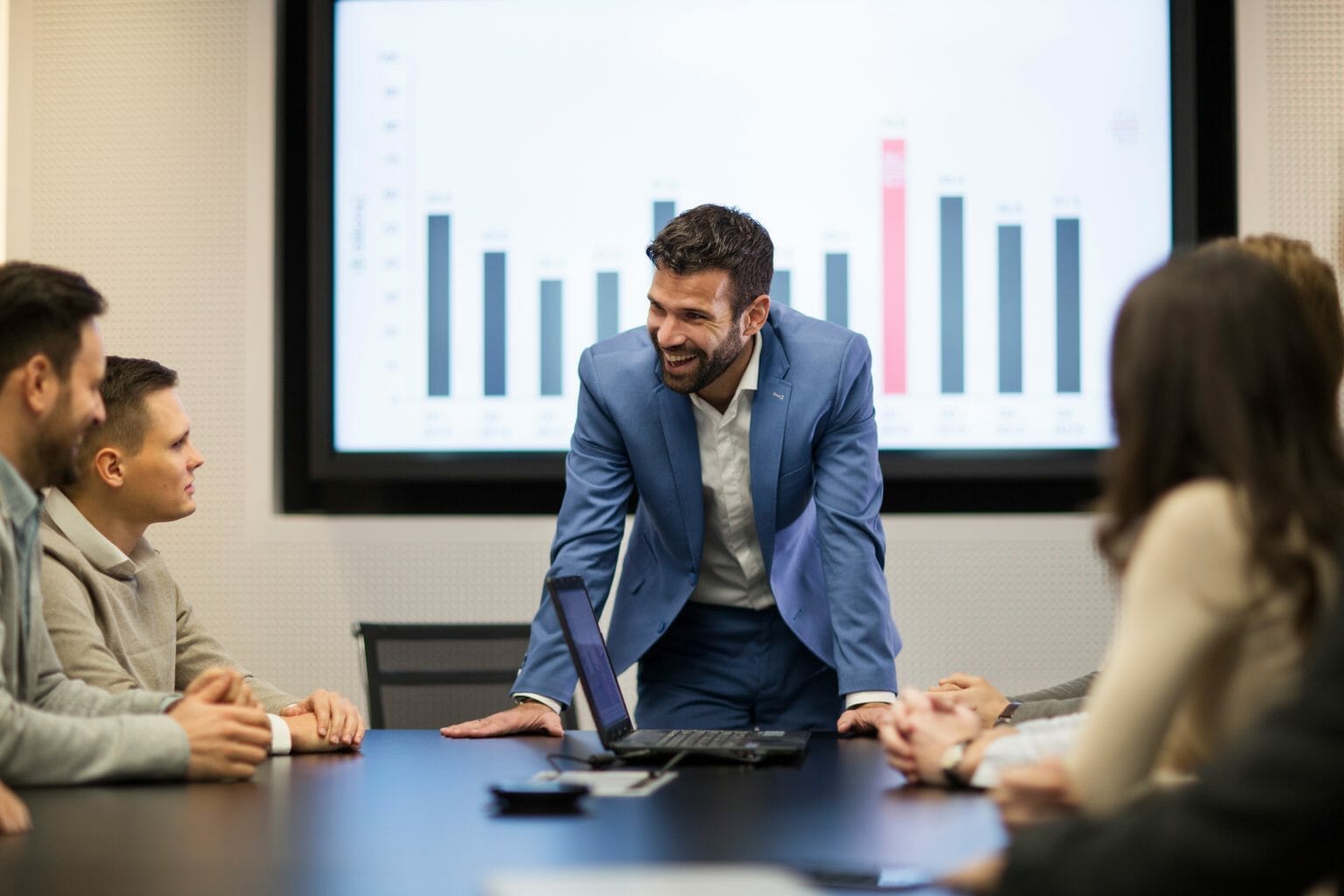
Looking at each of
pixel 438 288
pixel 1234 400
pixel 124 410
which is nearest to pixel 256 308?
pixel 438 288

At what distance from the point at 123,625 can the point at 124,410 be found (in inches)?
14.5

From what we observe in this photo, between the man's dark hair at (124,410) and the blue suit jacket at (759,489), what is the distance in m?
0.77

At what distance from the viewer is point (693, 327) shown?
8.45 ft

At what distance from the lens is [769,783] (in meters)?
1.71

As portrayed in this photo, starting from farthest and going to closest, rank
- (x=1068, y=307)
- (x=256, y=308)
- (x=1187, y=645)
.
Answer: (x=256, y=308) → (x=1068, y=307) → (x=1187, y=645)

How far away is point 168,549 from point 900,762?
2692 millimetres

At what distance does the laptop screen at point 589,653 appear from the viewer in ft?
6.32

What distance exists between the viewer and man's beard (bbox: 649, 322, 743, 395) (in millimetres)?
2586

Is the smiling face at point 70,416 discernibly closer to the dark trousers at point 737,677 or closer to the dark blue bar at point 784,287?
the dark trousers at point 737,677

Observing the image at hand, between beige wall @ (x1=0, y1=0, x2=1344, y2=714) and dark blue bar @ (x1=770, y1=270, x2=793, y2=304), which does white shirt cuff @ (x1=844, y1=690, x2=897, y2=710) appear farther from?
dark blue bar @ (x1=770, y1=270, x2=793, y2=304)

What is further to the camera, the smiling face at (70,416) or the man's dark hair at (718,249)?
the man's dark hair at (718,249)

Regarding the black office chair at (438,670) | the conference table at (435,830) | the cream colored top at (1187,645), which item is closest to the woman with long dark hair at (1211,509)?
the cream colored top at (1187,645)

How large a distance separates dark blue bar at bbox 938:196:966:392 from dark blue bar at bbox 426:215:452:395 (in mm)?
1331

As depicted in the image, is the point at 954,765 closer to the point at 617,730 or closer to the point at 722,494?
the point at 617,730
